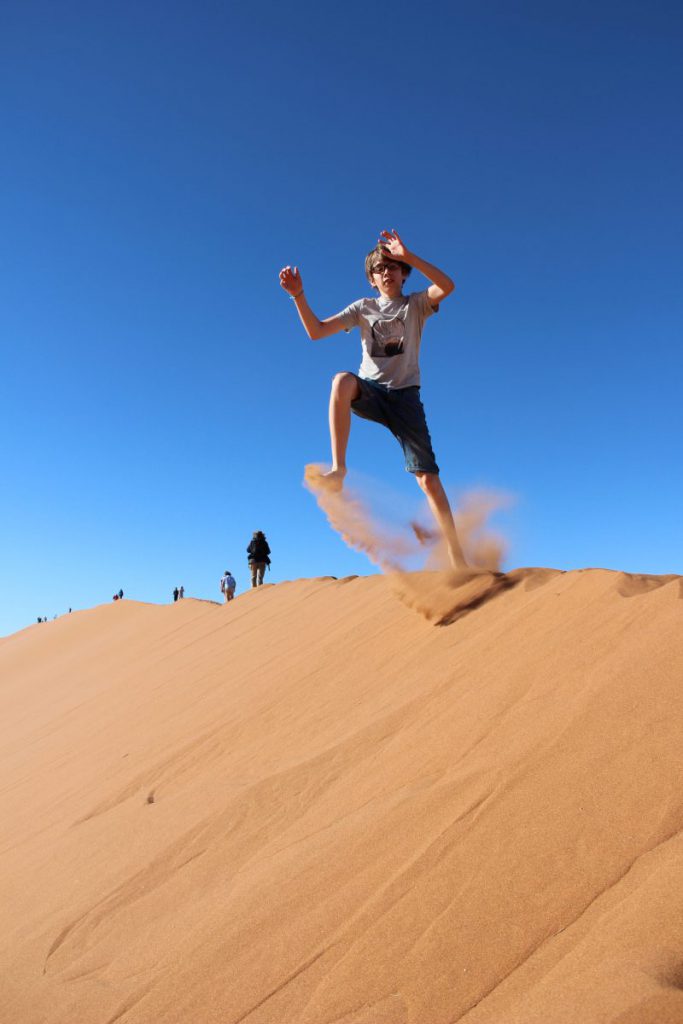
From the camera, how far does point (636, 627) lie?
7.09ft

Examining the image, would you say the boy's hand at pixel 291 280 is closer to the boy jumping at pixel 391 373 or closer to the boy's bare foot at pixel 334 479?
the boy jumping at pixel 391 373

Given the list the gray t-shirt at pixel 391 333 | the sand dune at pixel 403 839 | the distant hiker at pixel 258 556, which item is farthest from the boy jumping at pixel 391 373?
the distant hiker at pixel 258 556

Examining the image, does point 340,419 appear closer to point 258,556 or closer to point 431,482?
point 431,482

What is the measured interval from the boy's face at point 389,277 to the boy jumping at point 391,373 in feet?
0.06

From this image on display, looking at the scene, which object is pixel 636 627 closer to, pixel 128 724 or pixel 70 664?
pixel 128 724

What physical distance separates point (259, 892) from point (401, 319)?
2.81 metres

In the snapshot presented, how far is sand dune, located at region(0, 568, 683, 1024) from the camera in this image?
1.25m

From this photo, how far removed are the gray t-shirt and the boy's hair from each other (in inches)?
7.5

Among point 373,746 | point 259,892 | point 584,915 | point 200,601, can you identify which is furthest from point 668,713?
point 200,601

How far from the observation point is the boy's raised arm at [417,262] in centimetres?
346

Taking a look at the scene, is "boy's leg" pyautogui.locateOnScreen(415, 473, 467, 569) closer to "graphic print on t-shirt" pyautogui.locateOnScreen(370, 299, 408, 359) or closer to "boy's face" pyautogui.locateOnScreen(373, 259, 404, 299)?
"graphic print on t-shirt" pyautogui.locateOnScreen(370, 299, 408, 359)

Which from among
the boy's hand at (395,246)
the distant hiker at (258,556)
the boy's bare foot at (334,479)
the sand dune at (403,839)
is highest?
the distant hiker at (258,556)

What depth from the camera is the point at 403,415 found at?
3555 millimetres

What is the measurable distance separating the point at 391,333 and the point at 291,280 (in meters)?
0.59
